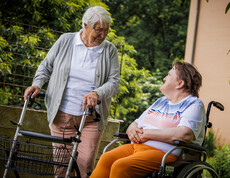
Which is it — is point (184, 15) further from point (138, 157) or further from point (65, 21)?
point (138, 157)

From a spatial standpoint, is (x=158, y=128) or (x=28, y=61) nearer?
(x=158, y=128)

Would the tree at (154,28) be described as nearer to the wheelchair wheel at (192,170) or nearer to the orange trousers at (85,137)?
the orange trousers at (85,137)

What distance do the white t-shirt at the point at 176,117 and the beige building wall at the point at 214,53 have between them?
4.56 m

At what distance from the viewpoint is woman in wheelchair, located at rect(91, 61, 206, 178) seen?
79.7 inches

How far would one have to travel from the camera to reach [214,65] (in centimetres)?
705

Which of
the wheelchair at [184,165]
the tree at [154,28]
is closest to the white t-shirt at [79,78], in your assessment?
the wheelchair at [184,165]

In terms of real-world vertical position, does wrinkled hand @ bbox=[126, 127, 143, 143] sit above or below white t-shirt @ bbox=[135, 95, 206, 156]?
below

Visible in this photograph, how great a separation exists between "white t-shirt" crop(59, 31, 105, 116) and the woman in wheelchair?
0.44m

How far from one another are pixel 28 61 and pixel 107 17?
2009 mm

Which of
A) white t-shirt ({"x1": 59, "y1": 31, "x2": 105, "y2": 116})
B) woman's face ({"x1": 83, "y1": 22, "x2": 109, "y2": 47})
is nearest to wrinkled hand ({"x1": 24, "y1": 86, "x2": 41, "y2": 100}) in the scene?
white t-shirt ({"x1": 59, "y1": 31, "x2": 105, "y2": 116})

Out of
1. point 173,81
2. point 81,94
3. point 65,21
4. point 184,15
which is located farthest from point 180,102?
point 184,15

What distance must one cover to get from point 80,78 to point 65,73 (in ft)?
0.39

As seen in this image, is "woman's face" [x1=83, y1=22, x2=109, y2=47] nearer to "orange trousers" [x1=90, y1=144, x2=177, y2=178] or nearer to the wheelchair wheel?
"orange trousers" [x1=90, y1=144, x2=177, y2=178]

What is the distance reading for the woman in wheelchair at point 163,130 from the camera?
6.64 feet
